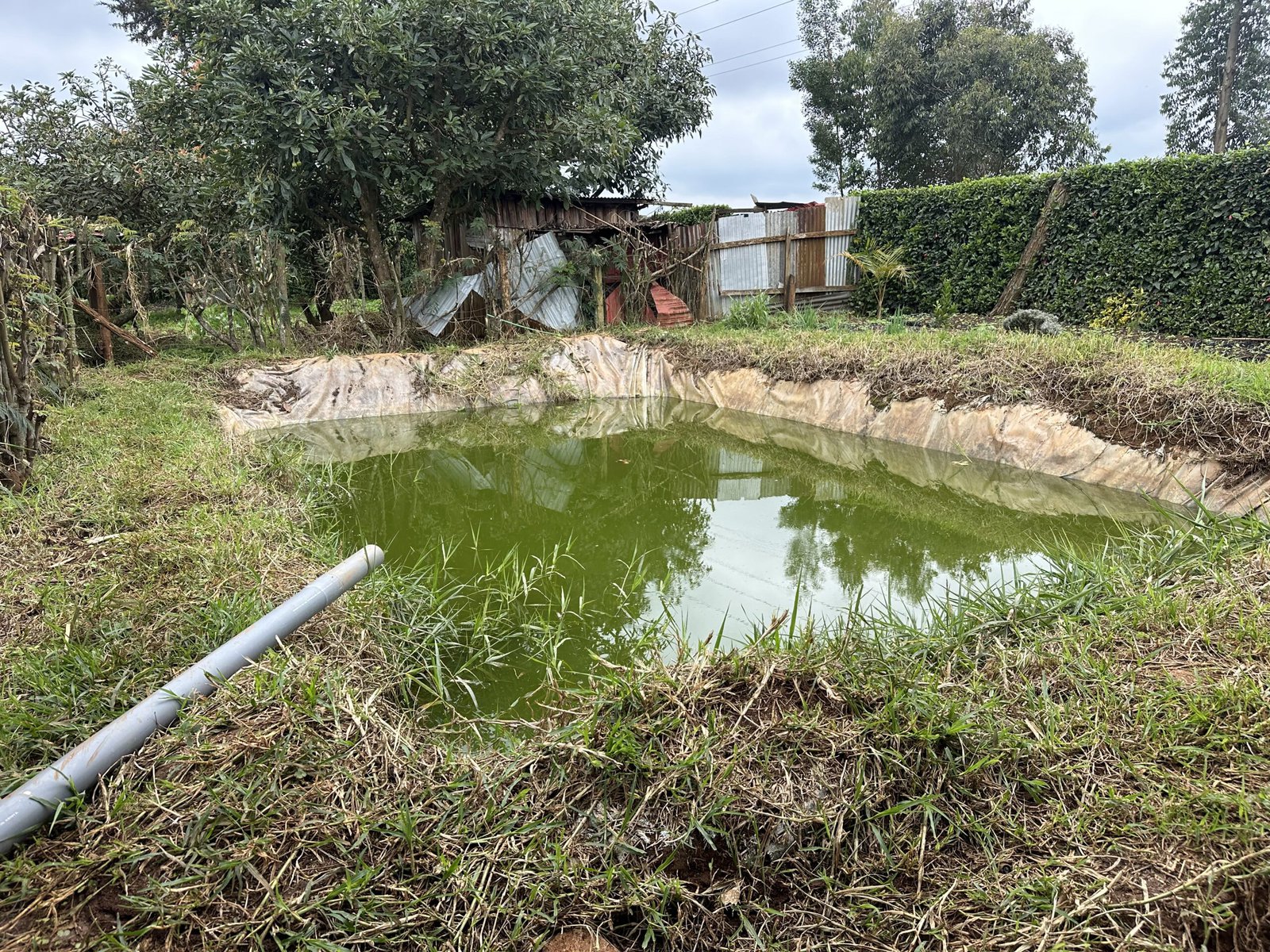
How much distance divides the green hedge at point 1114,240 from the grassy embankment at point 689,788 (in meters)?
6.59

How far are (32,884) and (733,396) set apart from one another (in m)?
7.10

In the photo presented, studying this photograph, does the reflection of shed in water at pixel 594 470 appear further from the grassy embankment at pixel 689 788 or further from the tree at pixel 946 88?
the tree at pixel 946 88

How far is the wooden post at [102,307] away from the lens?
293 inches

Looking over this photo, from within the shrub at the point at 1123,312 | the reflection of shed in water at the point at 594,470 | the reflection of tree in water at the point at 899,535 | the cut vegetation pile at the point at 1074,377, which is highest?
the shrub at the point at 1123,312

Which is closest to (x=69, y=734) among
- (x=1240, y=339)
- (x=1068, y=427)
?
(x=1068, y=427)

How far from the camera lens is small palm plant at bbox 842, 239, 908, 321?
9719 mm

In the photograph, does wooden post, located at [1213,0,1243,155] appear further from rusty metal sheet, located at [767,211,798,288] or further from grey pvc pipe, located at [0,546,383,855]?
grey pvc pipe, located at [0,546,383,855]

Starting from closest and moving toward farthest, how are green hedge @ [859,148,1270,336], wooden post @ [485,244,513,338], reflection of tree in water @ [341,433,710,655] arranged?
1. reflection of tree in water @ [341,433,710,655]
2. green hedge @ [859,148,1270,336]
3. wooden post @ [485,244,513,338]

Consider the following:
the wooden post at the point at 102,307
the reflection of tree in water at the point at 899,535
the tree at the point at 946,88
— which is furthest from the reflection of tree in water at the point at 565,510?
the tree at the point at 946,88

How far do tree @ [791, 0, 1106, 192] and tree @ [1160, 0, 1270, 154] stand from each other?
3778 mm

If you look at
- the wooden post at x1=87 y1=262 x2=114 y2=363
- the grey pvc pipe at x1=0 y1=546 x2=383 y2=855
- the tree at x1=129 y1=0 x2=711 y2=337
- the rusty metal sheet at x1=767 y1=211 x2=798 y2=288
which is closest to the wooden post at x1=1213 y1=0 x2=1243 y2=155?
the rusty metal sheet at x1=767 y1=211 x2=798 y2=288

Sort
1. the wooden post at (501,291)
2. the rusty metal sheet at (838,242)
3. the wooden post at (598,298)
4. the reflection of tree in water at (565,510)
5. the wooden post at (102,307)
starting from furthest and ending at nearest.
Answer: the rusty metal sheet at (838,242) < the wooden post at (598,298) < the wooden post at (501,291) < the wooden post at (102,307) < the reflection of tree in water at (565,510)

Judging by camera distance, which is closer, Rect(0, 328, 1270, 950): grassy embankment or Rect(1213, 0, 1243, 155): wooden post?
Rect(0, 328, 1270, 950): grassy embankment

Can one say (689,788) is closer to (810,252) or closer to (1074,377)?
(1074,377)
